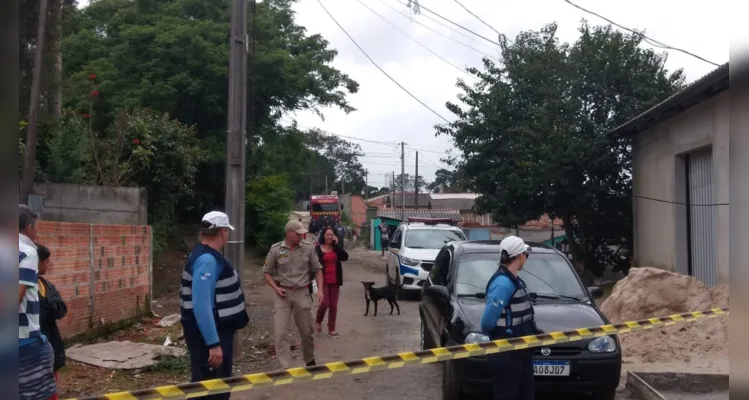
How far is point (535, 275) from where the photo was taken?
836 cm

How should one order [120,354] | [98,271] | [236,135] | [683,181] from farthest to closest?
[683,181]
[98,271]
[236,135]
[120,354]

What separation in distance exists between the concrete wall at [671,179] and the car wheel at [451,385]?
270 inches

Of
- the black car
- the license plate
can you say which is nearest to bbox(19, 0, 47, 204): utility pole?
the black car

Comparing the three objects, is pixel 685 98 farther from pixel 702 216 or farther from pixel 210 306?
pixel 210 306

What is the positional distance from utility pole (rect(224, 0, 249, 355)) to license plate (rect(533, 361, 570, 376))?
410cm

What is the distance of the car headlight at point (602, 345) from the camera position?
706 cm

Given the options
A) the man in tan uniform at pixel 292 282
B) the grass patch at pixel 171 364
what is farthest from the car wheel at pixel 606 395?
the grass patch at pixel 171 364

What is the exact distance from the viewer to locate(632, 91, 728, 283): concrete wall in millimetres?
13172

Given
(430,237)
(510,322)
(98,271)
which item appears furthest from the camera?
(430,237)

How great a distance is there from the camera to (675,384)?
772 centimetres

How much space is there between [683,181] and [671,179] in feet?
0.93

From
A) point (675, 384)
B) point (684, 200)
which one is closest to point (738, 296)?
point (675, 384)

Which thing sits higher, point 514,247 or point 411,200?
point 411,200

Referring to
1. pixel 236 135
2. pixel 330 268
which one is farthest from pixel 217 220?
pixel 330 268
